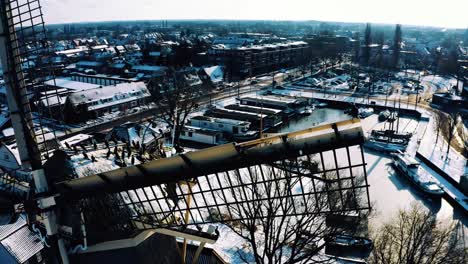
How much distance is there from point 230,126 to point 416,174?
34.1ft

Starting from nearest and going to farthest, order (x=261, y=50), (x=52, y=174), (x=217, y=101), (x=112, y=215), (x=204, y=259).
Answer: (x=52, y=174) → (x=112, y=215) → (x=204, y=259) → (x=217, y=101) → (x=261, y=50)

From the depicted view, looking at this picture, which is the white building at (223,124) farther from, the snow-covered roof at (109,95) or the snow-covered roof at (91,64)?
the snow-covered roof at (91,64)

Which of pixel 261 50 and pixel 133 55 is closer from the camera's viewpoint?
pixel 261 50

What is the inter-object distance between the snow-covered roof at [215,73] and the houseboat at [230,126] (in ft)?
46.0

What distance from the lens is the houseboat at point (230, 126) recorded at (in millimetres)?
21219

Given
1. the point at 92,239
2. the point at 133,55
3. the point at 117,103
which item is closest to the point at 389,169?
the point at 92,239

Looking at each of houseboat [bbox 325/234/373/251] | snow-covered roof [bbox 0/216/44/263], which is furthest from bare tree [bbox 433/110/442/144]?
snow-covered roof [bbox 0/216/44/263]

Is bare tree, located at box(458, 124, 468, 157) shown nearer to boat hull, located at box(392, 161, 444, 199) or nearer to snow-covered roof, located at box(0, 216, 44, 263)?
boat hull, located at box(392, 161, 444, 199)

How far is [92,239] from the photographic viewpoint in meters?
5.93

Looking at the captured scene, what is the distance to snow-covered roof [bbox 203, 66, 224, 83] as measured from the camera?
35994 millimetres

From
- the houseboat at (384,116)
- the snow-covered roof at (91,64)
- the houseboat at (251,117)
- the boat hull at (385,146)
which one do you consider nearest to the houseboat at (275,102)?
the houseboat at (251,117)

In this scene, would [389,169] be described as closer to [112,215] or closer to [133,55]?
[112,215]

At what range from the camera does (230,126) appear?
21.4 meters

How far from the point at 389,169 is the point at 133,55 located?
4322 cm
